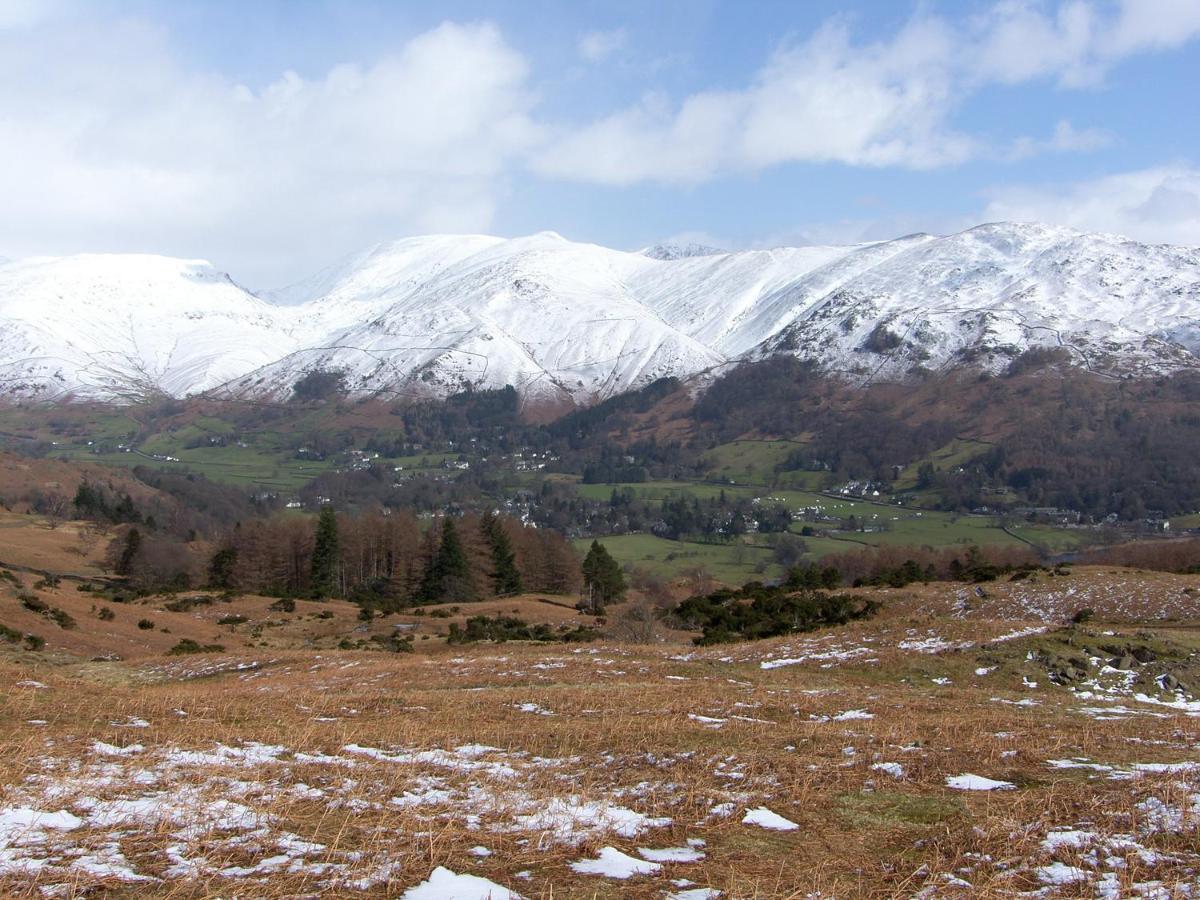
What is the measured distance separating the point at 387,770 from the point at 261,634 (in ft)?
150

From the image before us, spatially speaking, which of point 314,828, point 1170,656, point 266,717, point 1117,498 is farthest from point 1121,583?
point 1117,498

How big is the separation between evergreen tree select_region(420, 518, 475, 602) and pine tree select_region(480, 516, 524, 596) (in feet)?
16.0

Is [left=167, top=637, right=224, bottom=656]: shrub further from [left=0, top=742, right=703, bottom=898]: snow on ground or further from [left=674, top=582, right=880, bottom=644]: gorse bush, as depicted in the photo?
[left=0, top=742, right=703, bottom=898]: snow on ground

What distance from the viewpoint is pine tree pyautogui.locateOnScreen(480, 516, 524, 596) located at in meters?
92.9

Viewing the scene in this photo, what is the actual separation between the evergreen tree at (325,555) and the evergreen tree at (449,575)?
31.6 feet

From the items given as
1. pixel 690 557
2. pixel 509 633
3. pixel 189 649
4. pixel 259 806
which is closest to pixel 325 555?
pixel 509 633

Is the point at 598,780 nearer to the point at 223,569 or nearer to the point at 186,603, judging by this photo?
the point at 186,603

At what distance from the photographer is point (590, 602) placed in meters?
81.4

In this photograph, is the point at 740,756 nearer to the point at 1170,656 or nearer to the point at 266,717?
the point at 266,717

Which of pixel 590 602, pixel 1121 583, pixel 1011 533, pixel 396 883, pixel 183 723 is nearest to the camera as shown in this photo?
pixel 396 883

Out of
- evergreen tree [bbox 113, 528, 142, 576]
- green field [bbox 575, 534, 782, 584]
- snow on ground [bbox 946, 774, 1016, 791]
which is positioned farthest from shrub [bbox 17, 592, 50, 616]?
green field [bbox 575, 534, 782, 584]

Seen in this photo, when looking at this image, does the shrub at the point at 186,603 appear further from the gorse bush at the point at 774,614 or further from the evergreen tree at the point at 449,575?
the gorse bush at the point at 774,614

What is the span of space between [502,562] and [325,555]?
18.7m

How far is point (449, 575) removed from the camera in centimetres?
8781
